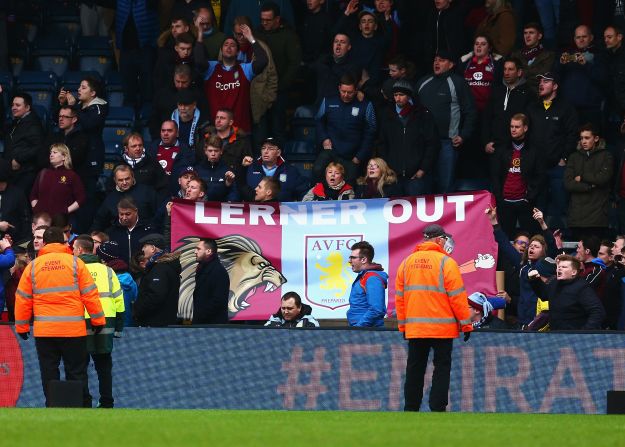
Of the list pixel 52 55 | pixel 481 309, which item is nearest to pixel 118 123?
pixel 52 55

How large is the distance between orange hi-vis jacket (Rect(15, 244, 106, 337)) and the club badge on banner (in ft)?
8.20

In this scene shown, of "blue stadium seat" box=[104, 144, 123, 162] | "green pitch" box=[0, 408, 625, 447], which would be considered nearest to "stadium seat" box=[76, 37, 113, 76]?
"blue stadium seat" box=[104, 144, 123, 162]

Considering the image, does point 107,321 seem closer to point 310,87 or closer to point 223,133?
point 223,133

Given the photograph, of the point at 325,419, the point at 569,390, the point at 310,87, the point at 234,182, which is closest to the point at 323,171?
the point at 234,182

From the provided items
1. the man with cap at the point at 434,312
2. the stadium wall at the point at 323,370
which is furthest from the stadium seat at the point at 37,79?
the man with cap at the point at 434,312

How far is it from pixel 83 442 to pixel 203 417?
7.85ft

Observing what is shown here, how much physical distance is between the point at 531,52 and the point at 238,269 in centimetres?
534

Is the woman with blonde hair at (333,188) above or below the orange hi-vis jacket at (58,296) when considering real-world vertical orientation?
above

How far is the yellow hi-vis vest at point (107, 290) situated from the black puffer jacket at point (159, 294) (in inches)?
25.7

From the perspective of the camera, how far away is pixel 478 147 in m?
19.4

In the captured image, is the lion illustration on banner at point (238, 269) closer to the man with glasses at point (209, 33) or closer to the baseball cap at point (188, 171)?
the baseball cap at point (188, 171)

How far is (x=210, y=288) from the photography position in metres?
15.5

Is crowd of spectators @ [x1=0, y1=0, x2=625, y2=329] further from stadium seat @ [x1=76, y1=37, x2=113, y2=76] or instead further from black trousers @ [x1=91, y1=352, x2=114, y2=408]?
black trousers @ [x1=91, y1=352, x2=114, y2=408]

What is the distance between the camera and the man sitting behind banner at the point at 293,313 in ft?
50.6
